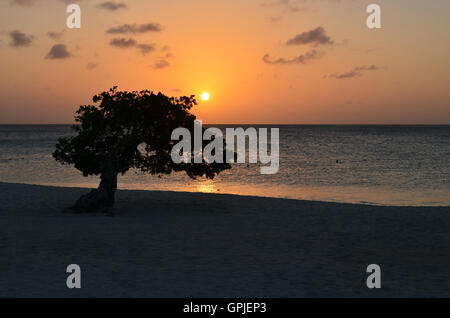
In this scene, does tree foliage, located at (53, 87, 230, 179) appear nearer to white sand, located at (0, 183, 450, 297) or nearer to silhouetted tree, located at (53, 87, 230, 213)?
silhouetted tree, located at (53, 87, 230, 213)

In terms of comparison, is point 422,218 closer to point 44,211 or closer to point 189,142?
point 189,142

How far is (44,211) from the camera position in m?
23.2

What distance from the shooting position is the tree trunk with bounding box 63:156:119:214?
22.7 metres

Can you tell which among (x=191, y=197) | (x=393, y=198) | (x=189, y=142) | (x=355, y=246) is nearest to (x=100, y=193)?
(x=189, y=142)

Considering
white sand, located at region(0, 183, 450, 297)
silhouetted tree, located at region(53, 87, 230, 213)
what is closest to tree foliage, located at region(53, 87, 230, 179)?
silhouetted tree, located at region(53, 87, 230, 213)

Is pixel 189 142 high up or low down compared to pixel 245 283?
up

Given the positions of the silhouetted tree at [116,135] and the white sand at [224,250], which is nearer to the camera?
the white sand at [224,250]

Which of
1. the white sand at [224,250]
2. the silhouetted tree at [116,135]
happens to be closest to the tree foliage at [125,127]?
the silhouetted tree at [116,135]

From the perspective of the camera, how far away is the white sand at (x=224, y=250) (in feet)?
37.6

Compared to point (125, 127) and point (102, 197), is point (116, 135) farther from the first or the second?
point (102, 197)

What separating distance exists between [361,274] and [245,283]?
319 centimetres

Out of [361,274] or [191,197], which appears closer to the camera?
[361,274]

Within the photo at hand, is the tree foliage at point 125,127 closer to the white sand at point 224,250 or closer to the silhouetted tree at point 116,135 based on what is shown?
the silhouetted tree at point 116,135

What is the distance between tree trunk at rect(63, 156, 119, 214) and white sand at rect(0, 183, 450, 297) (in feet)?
3.04
